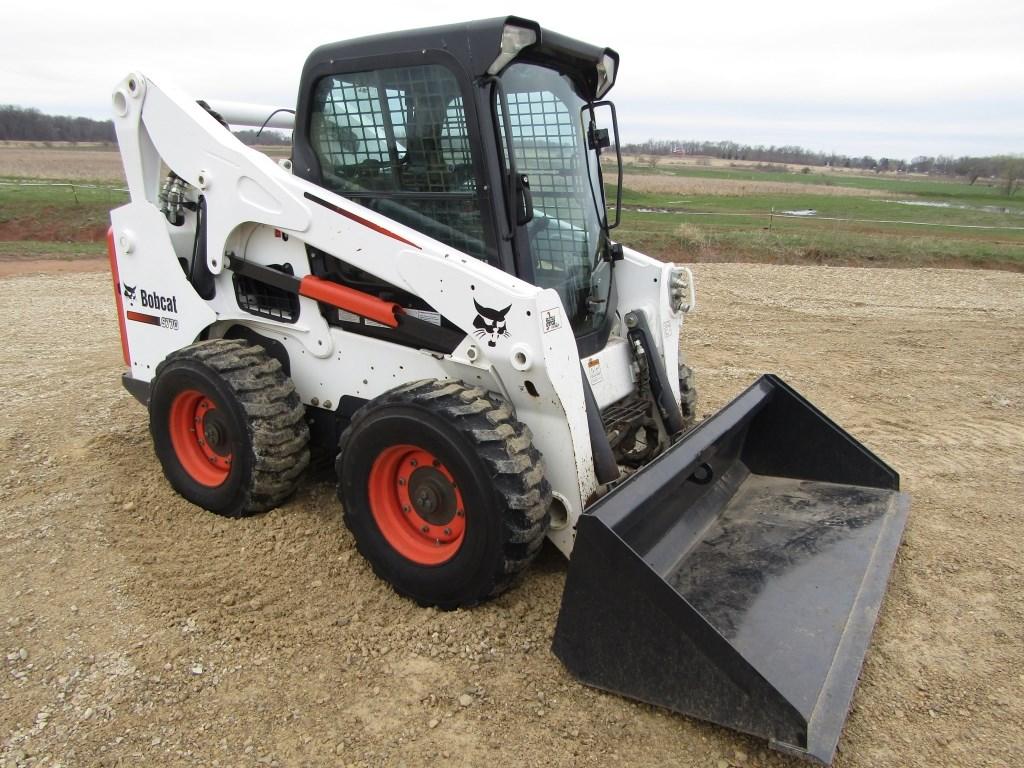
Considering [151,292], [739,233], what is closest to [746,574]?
[151,292]

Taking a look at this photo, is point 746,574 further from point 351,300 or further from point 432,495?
point 351,300

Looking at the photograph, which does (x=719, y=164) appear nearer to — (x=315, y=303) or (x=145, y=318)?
(x=145, y=318)

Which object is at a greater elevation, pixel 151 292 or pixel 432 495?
pixel 151 292

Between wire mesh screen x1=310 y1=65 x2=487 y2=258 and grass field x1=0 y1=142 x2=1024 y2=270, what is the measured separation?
1206cm

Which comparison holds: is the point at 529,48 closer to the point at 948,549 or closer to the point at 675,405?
the point at 675,405

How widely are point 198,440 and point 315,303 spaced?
3.64 feet

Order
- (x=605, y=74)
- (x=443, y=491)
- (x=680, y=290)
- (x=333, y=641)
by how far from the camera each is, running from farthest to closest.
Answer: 1. (x=680, y=290)
2. (x=605, y=74)
3. (x=443, y=491)
4. (x=333, y=641)

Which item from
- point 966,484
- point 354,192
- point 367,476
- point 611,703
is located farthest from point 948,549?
point 354,192

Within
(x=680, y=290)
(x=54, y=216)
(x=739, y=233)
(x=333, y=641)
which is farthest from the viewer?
(x=54, y=216)

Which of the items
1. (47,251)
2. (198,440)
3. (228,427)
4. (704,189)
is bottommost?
(47,251)

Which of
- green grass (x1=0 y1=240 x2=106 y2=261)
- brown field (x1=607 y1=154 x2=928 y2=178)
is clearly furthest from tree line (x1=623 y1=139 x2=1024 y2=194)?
green grass (x1=0 y1=240 x2=106 y2=261)

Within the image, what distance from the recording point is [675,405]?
4141mm

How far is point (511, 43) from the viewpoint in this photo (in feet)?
10.8

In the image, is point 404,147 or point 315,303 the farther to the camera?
point 315,303
